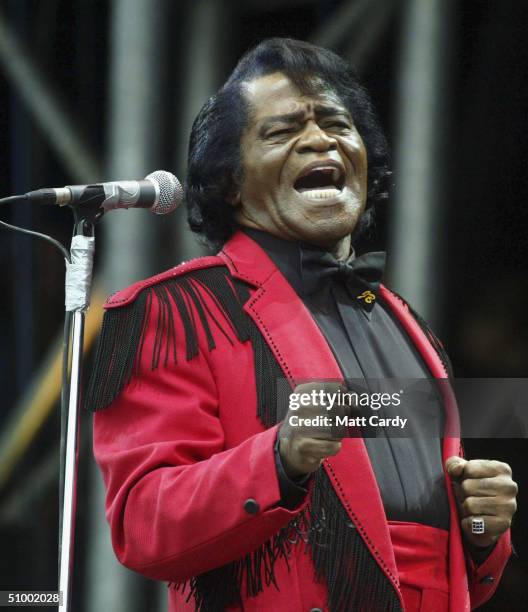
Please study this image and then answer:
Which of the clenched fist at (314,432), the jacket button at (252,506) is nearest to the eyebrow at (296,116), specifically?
the clenched fist at (314,432)

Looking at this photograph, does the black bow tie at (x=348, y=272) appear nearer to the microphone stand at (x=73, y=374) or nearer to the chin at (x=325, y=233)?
the chin at (x=325, y=233)

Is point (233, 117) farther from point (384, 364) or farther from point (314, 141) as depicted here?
point (384, 364)

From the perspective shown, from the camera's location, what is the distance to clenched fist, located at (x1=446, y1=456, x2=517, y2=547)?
1907 mm

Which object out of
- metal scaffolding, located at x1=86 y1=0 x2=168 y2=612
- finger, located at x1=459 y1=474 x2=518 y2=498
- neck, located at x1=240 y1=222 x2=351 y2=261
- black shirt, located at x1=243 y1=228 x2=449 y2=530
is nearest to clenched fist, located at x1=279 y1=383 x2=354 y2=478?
black shirt, located at x1=243 y1=228 x2=449 y2=530

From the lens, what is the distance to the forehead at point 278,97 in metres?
2.07

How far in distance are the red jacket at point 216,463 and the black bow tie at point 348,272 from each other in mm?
53

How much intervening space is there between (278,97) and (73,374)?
2.37 feet

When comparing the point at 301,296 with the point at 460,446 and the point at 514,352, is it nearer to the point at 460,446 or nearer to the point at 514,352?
the point at 460,446

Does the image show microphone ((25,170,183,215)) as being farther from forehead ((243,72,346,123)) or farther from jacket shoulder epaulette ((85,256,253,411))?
forehead ((243,72,346,123))

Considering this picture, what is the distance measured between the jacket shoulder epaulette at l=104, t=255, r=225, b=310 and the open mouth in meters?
0.21

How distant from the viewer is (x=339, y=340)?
79.4 inches

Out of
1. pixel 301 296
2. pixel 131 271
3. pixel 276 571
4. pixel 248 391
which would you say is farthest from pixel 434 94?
pixel 276 571

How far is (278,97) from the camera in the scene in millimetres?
2084

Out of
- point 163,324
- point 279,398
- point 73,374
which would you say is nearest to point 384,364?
point 279,398
